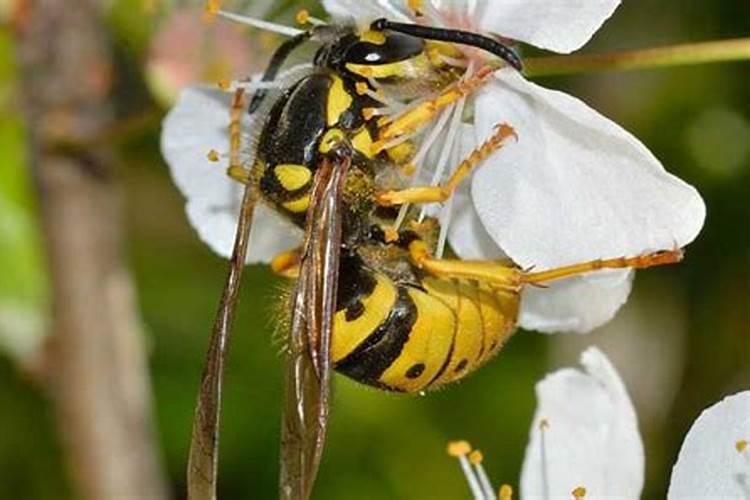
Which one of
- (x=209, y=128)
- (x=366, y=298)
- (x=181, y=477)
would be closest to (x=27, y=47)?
(x=209, y=128)

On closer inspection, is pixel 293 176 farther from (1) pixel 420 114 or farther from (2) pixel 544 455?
(2) pixel 544 455

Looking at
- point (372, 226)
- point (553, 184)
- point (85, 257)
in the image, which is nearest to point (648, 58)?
point (553, 184)

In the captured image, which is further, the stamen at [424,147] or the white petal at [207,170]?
the white petal at [207,170]

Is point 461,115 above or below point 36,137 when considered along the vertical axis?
above

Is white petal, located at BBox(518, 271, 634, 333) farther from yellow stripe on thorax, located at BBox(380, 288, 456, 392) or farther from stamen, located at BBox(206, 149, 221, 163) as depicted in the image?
stamen, located at BBox(206, 149, 221, 163)

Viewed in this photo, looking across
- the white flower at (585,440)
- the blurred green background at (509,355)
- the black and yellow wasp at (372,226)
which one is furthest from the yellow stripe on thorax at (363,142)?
the blurred green background at (509,355)

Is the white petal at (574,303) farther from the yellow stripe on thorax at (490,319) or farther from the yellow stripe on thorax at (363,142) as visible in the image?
the yellow stripe on thorax at (363,142)

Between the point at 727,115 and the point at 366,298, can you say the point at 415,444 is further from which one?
the point at 366,298
